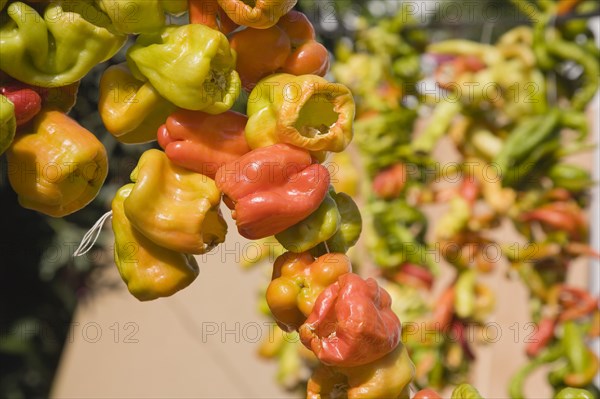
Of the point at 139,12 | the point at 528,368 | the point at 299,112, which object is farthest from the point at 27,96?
the point at 528,368

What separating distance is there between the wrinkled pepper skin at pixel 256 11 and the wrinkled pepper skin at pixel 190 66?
21mm

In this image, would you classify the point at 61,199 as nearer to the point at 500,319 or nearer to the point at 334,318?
the point at 334,318

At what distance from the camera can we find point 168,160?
0.62m

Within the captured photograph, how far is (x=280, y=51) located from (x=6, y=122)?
0.23 m

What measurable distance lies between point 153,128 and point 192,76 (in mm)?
98

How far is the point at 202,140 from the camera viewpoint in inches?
23.3

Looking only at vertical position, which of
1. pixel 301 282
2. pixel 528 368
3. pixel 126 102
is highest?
pixel 126 102

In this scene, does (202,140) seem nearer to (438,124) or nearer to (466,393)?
(466,393)

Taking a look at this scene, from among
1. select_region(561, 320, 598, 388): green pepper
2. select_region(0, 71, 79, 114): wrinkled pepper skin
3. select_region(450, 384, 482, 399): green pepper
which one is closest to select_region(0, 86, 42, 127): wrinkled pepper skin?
select_region(0, 71, 79, 114): wrinkled pepper skin

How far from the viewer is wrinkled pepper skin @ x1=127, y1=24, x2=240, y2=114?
57 centimetres

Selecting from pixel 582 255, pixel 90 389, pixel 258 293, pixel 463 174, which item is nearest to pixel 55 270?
pixel 90 389

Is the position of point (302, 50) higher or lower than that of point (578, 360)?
higher

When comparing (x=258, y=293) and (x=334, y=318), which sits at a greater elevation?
(x=334, y=318)

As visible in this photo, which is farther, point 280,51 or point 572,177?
point 572,177
